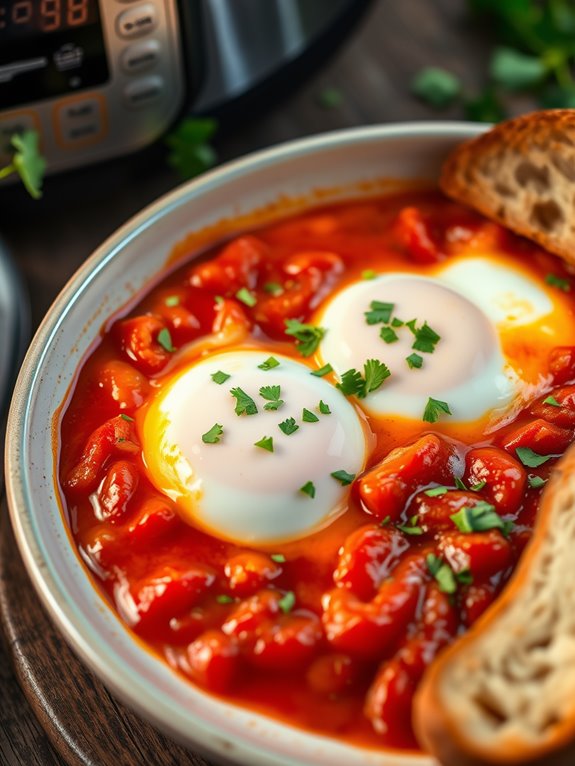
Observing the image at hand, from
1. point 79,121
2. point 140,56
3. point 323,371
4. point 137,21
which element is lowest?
point 323,371

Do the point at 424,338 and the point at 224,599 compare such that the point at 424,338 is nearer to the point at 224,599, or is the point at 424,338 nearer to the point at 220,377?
the point at 220,377

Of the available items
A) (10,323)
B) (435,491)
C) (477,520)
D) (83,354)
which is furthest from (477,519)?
(10,323)

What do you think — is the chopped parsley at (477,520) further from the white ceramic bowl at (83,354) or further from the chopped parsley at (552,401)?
the white ceramic bowl at (83,354)

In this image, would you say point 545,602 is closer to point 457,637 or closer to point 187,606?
point 457,637

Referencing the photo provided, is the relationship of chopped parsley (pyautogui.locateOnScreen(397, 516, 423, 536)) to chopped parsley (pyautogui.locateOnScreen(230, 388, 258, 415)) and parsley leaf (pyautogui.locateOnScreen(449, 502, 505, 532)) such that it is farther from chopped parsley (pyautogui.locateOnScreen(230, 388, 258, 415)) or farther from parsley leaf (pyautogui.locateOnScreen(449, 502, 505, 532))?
chopped parsley (pyautogui.locateOnScreen(230, 388, 258, 415))

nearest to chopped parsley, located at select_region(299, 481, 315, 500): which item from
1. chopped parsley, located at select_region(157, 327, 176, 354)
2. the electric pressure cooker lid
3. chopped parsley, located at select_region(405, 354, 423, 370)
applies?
chopped parsley, located at select_region(405, 354, 423, 370)

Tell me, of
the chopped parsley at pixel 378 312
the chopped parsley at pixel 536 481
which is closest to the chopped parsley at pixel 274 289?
the chopped parsley at pixel 378 312
